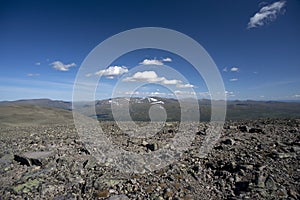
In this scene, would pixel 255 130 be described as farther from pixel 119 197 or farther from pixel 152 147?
pixel 119 197

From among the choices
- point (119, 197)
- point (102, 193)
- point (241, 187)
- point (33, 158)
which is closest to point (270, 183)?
point (241, 187)

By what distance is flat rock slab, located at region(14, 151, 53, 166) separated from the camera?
977 cm

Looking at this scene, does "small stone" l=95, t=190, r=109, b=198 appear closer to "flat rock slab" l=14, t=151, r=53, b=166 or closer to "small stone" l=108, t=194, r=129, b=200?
"small stone" l=108, t=194, r=129, b=200

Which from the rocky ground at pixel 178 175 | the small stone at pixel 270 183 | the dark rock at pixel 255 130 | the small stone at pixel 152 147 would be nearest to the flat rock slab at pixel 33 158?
the rocky ground at pixel 178 175

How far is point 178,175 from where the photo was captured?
8.17m

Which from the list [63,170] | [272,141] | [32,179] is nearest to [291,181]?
[272,141]

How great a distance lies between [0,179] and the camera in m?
8.60

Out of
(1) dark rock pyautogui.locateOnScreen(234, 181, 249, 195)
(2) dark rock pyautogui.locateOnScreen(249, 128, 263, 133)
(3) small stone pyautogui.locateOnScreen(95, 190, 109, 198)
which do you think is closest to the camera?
(1) dark rock pyautogui.locateOnScreen(234, 181, 249, 195)

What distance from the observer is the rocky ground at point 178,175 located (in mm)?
6968

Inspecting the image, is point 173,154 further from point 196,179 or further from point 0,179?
point 0,179

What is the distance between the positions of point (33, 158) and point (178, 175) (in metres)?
6.56

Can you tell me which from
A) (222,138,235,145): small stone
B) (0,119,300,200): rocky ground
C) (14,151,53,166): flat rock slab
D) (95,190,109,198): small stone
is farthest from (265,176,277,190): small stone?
(14,151,53,166): flat rock slab

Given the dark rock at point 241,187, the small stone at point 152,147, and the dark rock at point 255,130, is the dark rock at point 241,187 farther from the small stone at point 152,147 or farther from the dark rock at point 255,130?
the dark rock at point 255,130

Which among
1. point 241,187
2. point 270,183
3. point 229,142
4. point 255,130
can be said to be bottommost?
point 241,187
